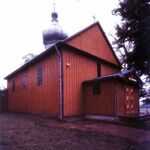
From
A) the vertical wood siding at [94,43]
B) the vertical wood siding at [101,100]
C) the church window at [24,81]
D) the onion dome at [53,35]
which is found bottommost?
the vertical wood siding at [101,100]

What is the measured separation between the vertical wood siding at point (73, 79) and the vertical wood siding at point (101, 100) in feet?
1.63

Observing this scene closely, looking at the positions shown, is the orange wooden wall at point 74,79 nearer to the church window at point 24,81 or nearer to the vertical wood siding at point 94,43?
the vertical wood siding at point 94,43

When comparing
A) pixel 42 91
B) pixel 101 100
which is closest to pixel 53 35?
pixel 42 91

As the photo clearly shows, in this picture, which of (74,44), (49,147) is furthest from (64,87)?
(49,147)

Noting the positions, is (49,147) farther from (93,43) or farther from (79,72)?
(93,43)

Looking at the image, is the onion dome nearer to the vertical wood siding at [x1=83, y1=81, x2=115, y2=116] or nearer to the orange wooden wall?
the orange wooden wall

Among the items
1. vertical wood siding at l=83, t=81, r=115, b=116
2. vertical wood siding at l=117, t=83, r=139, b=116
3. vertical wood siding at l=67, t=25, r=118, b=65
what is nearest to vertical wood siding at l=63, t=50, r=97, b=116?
vertical wood siding at l=83, t=81, r=115, b=116

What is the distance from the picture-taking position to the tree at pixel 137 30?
1409 centimetres

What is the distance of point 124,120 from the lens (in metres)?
14.2

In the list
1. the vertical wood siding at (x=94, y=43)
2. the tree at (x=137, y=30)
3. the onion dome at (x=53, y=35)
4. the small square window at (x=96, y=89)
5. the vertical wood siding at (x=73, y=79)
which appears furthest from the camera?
the onion dome at (x=53, y=35)

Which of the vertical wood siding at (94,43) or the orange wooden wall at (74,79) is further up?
the vertical wood siding at (94,43)

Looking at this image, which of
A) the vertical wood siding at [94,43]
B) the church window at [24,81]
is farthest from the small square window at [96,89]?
the church window at [24,81]

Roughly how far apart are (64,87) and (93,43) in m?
5.54

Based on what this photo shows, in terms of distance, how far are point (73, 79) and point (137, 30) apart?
5.34 metres
